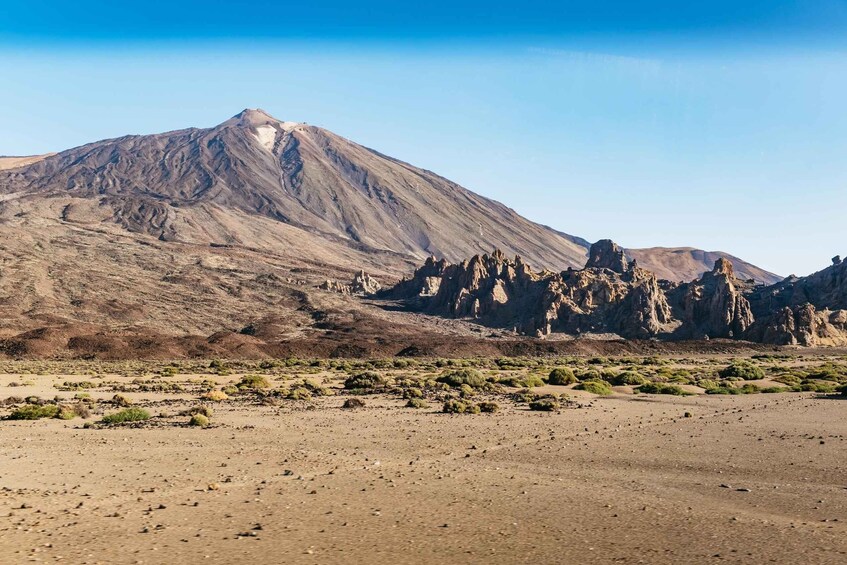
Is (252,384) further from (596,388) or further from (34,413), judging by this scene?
(596,388)

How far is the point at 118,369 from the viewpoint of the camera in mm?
57312

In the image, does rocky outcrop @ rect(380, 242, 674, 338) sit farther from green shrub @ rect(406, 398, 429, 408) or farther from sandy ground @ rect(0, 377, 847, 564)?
sandy ground @ rect(0, 377, 847, 564)

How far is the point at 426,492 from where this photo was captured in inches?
553

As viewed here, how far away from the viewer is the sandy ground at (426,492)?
1046 centimetres

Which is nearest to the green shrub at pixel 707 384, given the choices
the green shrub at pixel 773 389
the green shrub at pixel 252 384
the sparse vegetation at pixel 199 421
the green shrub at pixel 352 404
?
the green shrub at pixel 773 389

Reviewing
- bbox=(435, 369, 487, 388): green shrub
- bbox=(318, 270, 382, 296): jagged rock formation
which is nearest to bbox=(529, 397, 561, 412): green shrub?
bbox=(435, 369, 487, 388): green shrub

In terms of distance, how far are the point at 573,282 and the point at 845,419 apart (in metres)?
91.6

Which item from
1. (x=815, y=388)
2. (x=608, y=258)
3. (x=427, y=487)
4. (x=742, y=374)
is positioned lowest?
(x=427, y=487)

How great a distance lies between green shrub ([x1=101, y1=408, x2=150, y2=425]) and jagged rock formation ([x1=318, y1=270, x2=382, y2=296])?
11448cm

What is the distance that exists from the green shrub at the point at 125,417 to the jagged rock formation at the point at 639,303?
8320 cm

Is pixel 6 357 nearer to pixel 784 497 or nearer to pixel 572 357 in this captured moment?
pixel 572 357

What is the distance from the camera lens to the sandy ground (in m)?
10.5

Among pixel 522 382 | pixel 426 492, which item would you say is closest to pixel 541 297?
pixel 522 382

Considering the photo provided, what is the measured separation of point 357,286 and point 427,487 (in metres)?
131
